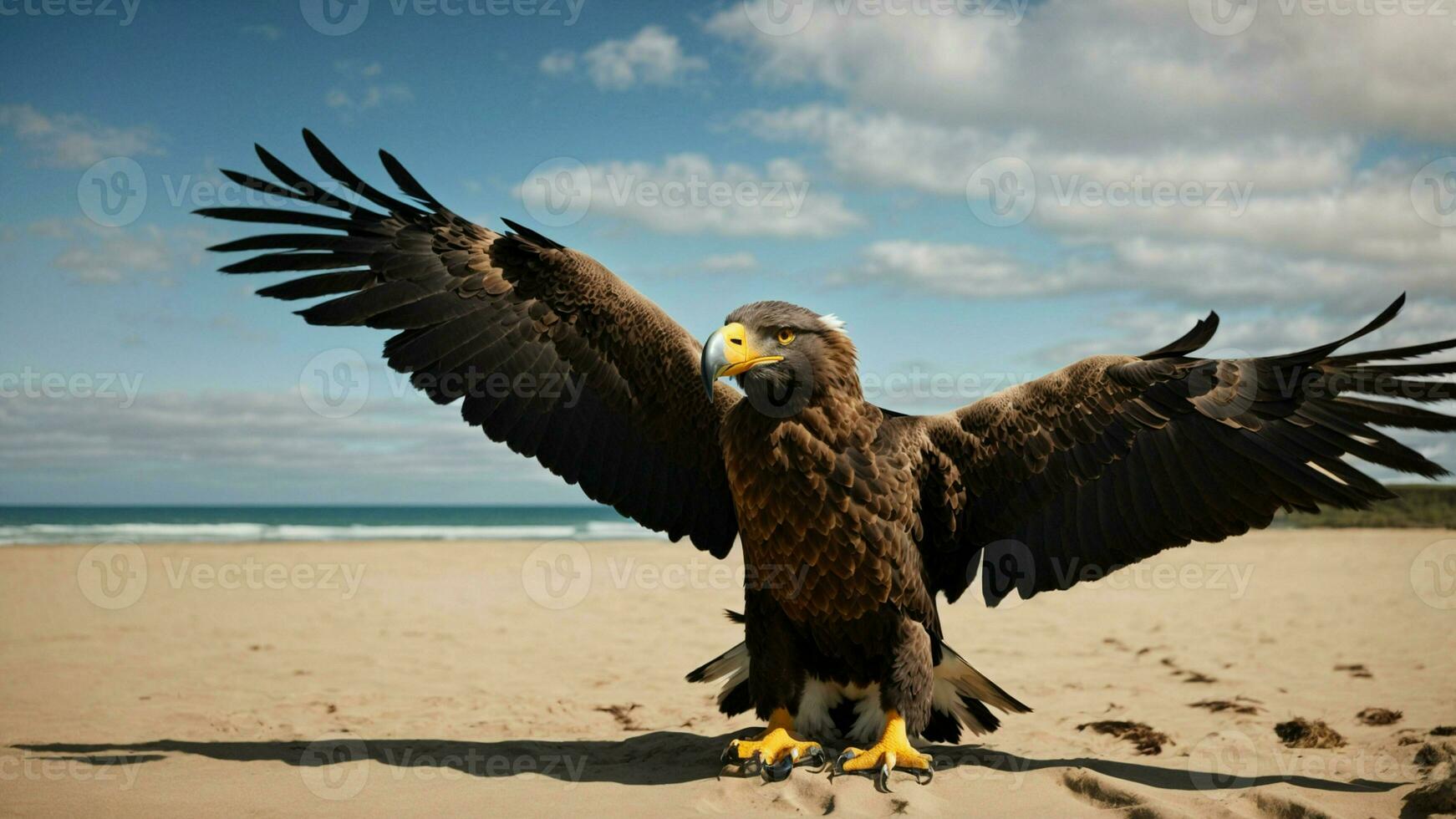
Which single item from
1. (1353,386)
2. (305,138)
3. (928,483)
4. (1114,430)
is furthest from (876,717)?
(305,138)

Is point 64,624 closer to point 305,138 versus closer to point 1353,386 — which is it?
point 305,138

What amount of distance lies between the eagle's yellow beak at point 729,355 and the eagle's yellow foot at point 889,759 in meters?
1.75

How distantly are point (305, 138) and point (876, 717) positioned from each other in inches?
156

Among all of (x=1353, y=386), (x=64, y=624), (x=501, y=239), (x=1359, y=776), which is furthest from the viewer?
(x=64, y=624)

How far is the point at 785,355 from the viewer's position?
13.0 ft

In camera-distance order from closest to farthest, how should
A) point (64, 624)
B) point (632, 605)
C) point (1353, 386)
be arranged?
point (1353, 386), point (64, 624), point (632, 605)

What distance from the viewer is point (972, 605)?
41.4 ft

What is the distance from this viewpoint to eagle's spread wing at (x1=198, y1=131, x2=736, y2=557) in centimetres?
465

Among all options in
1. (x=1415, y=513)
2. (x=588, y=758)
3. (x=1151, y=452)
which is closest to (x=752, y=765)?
(x=588, y=758)

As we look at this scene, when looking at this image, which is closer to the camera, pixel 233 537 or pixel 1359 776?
pixel 1359 776

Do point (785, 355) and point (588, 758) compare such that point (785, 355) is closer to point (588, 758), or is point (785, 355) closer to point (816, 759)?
point (816, 759)

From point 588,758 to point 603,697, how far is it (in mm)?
2192

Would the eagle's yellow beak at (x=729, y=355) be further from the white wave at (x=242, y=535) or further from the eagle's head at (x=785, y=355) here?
the white wave at (x=242, y=535)

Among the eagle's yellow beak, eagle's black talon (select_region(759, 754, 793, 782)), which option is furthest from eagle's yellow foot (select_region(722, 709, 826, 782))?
the eagle's yellow beak
